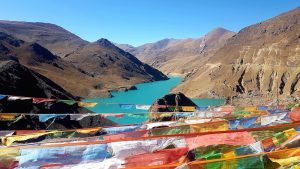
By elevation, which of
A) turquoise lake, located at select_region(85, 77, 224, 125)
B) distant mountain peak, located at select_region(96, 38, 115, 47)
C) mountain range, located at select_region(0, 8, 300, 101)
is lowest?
turquoise lake, located at select_region(85, 77, 224, 125)

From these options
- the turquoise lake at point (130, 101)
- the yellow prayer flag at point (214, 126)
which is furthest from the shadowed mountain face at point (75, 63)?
the yellow prayer flag at point (214, 126)

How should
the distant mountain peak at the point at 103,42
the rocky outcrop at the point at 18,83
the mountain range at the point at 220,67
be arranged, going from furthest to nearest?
the distant mountain peak at the point at 103,42, the mountain range at the point at 220,67, the rocky outcrop at the point at 18,83

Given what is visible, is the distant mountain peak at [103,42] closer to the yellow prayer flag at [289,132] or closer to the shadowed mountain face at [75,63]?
the shadowed mountain face at [75,63]

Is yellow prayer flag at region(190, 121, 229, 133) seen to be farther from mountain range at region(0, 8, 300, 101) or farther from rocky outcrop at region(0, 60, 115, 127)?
mountain range at region(0, 8, 300, 101)

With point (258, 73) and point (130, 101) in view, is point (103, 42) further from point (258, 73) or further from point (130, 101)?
point (258, 73)

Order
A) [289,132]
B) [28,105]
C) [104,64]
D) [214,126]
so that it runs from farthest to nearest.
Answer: [104,64] < [28,105] < [214,126] < [289,132]

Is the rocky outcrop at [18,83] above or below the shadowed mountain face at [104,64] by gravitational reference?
below

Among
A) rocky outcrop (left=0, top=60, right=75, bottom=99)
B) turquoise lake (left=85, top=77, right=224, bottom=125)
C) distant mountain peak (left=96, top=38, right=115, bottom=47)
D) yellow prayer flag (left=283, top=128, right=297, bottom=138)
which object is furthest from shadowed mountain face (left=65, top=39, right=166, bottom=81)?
yellow prayer flag (left=283, top=128, right=297, bottom=138)

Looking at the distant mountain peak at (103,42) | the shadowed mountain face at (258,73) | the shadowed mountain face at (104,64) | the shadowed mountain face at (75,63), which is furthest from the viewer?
the distant mountain peak at (103,42)

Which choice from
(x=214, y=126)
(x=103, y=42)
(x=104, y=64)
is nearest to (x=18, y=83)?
(x=214, y=126)
